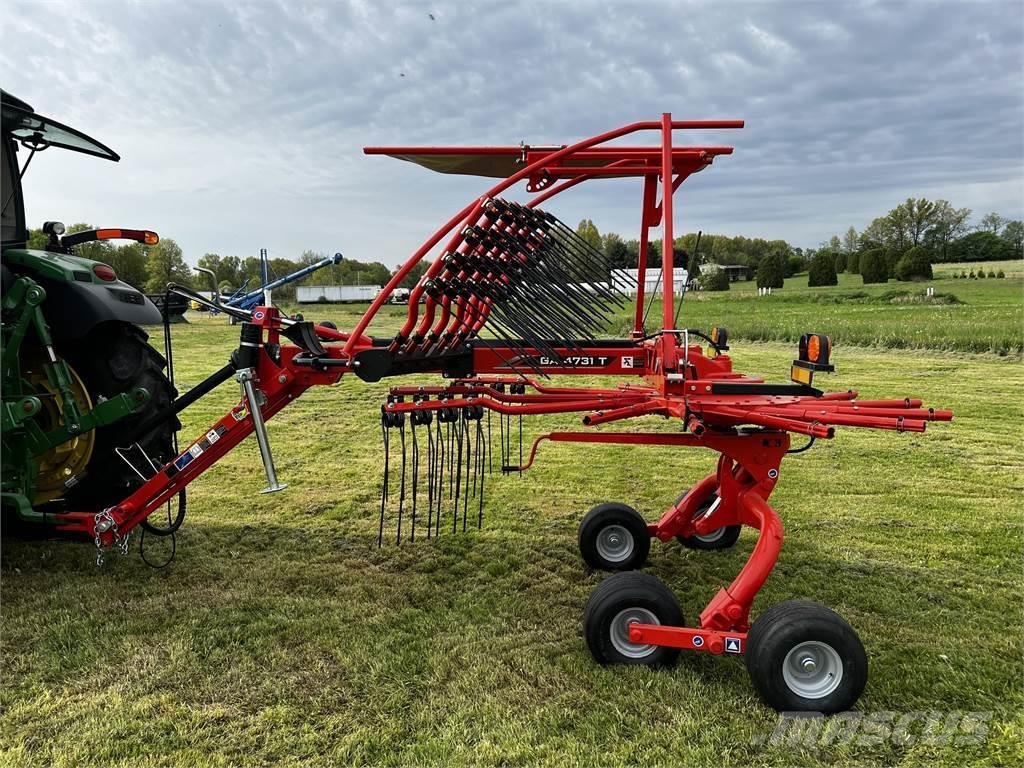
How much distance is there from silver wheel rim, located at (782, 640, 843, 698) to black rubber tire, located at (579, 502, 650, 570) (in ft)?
4.41

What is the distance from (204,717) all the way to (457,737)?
0.97 metres

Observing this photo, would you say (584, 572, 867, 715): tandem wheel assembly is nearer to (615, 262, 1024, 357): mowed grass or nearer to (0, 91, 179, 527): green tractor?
(0, 91, 179, 527): green tractor

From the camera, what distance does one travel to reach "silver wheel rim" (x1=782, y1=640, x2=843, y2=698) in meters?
2.66

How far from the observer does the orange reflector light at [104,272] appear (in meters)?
3.79

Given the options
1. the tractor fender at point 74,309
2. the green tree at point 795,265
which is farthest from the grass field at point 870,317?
the green tree at point 795,265

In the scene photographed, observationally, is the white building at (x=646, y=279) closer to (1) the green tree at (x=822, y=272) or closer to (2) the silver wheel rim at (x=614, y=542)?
(2) the silver wheel rim at (x=614, y=542)

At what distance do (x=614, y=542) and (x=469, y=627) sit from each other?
116 centimetres

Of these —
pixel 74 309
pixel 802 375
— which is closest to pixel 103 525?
pixel 74 309

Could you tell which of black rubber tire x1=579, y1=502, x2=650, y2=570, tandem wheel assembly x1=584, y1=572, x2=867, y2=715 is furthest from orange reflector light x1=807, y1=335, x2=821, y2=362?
black rubber tire x1=579, y1=502, x2=650, y2=570

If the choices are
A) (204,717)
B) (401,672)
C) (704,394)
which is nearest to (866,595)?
(704,394)

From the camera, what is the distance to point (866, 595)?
360 cm

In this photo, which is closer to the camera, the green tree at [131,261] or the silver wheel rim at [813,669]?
the silver wheel rim at [813,669]

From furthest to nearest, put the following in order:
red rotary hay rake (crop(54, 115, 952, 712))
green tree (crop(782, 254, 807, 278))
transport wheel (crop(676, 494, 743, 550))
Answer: green tree (crop(782, 254, 807, 278)) → transport wheel (crop(676, 494, 743, 550)) → red rotary hay rake (crop(54, 115, 952, 712))

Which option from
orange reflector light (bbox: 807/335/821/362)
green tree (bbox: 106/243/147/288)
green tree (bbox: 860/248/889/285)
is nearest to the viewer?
orange reflector light (bbox: 807/335/821/362)
